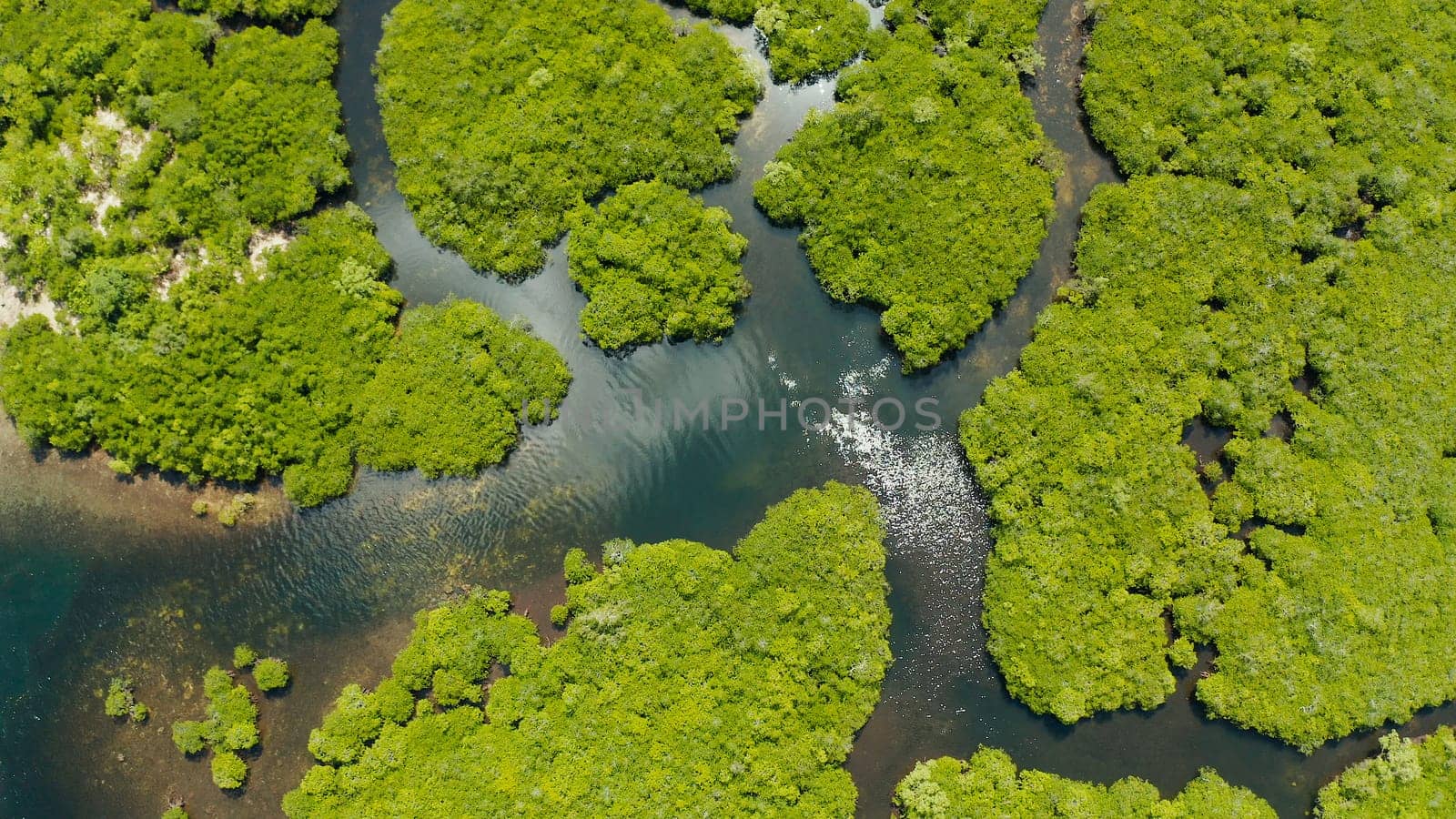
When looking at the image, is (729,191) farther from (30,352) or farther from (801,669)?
(30,352)

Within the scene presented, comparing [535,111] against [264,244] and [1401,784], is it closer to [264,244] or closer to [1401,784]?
[264,244]

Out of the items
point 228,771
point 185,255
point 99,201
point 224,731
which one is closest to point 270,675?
point 224,731

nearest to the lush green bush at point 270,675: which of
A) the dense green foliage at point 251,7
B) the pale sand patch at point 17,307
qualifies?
the pale sand patch at point 17,307

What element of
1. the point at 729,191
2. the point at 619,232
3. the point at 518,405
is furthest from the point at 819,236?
the point at 518,405

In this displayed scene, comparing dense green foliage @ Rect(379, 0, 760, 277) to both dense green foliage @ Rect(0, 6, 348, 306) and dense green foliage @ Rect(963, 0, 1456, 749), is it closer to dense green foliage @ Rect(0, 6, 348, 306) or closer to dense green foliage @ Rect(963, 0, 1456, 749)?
dense green foliage @ Rect(0, 6, 348, 306)

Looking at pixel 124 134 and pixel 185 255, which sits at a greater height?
pixel 124 134
